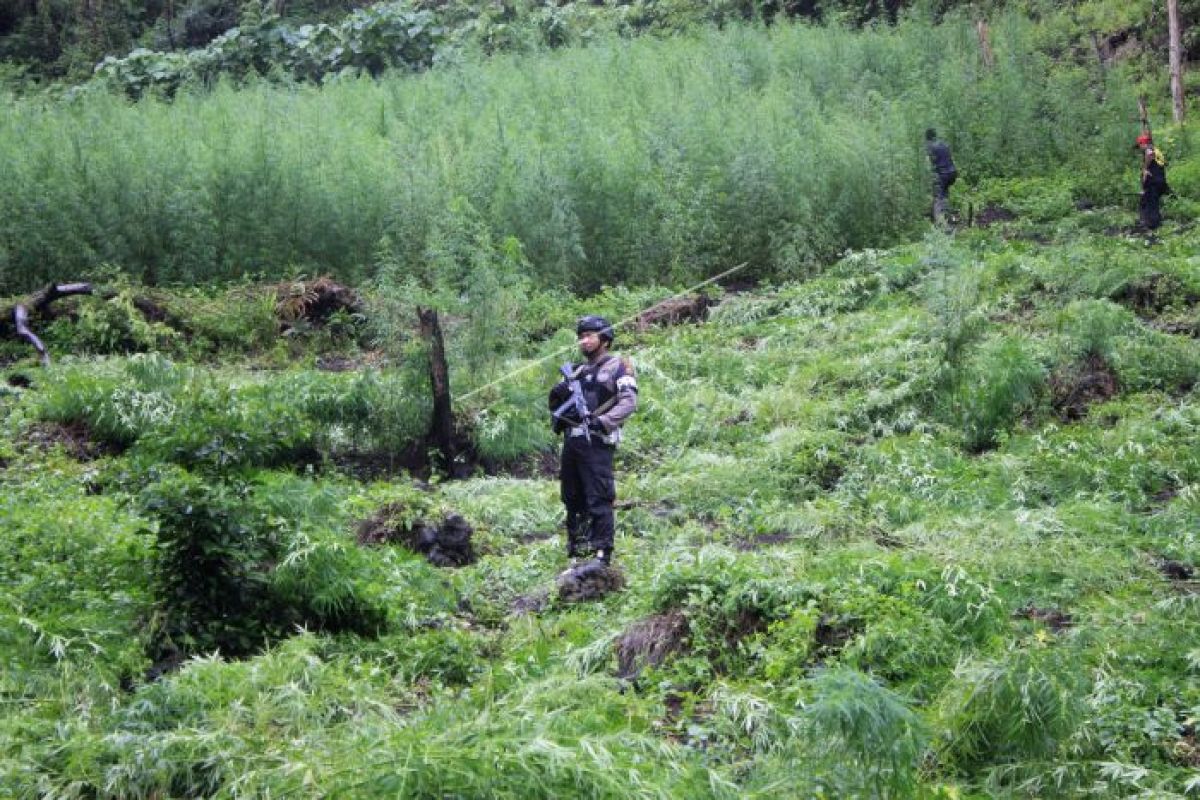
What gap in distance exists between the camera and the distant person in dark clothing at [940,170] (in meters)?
15.4

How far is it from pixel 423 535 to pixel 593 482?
1.01 meters

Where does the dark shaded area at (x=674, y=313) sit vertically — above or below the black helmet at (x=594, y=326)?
below

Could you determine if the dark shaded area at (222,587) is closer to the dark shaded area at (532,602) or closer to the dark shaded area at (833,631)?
the dark shaded area at (532,602)

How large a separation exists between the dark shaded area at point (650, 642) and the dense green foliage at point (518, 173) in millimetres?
6070

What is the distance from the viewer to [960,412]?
906 centimetres

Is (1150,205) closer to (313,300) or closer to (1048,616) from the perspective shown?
(313,300)

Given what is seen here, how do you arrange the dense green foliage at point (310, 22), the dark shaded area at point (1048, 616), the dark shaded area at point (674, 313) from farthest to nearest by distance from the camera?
the dense green foliage at point (310, 22), the dark shaded area at point (674, 313), the dark shaded area at point (1048, 616)

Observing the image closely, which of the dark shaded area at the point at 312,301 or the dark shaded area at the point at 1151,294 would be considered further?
the dark shaded area at the point at 312,301

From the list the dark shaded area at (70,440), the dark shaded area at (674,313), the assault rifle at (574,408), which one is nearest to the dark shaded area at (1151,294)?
the dark shaded area at (674,313)

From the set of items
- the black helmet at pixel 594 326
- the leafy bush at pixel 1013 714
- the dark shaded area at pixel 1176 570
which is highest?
the black helmet at pixel 594 326

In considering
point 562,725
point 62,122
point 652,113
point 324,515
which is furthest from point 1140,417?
point 62,122

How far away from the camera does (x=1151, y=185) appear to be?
46.2ft

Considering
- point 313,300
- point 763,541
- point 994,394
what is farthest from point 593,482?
point 313,300

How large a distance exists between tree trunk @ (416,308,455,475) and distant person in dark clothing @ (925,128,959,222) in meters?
8.11
